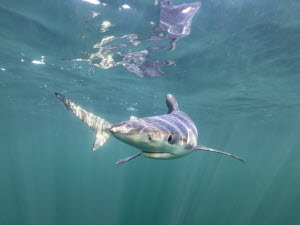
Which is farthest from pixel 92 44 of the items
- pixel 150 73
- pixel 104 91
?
pixel 104 91

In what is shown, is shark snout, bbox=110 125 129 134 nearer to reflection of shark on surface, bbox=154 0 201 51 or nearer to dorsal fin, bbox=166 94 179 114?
dorsal fin, bbox=166 94 179 114

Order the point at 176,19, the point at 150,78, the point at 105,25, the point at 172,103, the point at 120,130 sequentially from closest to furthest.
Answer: the point at 120,130 < the point at 172,103 < the point at 176,19 < the point at 105,25 < the point at 150,78

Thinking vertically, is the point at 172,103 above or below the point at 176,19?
below

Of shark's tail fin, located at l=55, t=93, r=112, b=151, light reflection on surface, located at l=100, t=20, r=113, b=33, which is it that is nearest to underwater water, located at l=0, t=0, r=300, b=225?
light reflection on surface, located at l=100, t=20, r=113, b=33

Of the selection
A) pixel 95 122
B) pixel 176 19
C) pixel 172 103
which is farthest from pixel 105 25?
pixel 95 122

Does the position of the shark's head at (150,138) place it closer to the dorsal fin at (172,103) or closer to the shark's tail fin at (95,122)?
the shark's tail fin at (95,122)

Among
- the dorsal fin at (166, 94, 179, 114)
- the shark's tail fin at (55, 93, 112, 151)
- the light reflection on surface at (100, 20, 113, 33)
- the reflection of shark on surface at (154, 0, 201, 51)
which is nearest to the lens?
the shark's tail fin at (55, 93, 112, 151)

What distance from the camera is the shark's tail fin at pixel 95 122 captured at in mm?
3883

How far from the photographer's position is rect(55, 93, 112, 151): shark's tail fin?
3.88m

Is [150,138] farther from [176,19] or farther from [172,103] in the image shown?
[176,19]

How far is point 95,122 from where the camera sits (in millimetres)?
4129

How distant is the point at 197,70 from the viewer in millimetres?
15141

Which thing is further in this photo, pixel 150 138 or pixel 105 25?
pixel 105 25

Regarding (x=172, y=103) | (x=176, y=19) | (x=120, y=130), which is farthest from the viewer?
(x=176, y=19)
